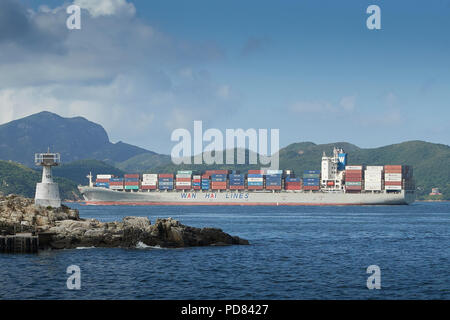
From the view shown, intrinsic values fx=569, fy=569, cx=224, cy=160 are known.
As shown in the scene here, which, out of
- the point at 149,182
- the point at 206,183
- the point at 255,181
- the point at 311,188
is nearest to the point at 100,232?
the point at 255,181

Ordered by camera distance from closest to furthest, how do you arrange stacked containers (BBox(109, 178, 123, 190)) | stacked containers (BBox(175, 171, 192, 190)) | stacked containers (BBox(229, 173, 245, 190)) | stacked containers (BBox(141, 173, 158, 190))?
stacked containers (BBox(229, 173, 245, 190))
stacked containers (BBox(175, 171, 192, 190))
stacked containers (BBox(141, 173, 158, 190))
stacked containers (BBox(109, 178, 123, 190))

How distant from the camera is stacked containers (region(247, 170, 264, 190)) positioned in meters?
163

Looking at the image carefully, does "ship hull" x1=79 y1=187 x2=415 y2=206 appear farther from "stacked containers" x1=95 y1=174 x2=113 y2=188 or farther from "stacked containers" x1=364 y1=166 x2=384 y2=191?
"stacked containers" x1=95 y1=174 x2=113 y2=188

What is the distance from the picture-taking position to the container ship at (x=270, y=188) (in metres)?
157

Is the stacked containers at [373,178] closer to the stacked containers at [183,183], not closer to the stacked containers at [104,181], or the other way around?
the stacked containers at [183,183]

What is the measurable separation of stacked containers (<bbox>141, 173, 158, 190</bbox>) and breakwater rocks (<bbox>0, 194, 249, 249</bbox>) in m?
120

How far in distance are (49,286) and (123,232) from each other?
1683 centimetres

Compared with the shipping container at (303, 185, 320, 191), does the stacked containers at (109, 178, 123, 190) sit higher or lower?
higher

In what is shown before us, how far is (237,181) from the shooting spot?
6526 inches

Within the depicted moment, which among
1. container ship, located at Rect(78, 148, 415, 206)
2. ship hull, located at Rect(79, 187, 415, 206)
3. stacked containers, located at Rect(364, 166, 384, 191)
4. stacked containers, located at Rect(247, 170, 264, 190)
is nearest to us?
ship hull, located at Rect(79, 187, 415, 206)

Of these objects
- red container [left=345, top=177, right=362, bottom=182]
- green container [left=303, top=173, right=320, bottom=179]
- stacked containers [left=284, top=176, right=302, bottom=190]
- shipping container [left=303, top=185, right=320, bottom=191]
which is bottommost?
shipping container [left=303, top=185, right=320, bottom=191]

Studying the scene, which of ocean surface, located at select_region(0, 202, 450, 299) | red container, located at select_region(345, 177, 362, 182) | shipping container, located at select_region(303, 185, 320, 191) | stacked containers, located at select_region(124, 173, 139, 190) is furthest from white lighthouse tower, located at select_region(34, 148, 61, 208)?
stacked containers, located at select_region(124, 173, 139, 190)

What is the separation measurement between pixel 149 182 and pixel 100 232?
415 ft
